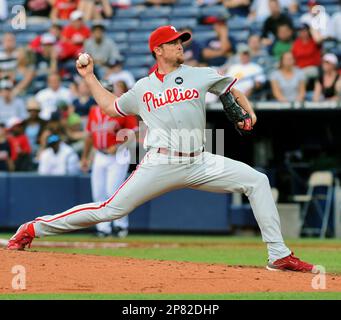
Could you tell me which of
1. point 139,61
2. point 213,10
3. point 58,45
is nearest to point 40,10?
point 58,45

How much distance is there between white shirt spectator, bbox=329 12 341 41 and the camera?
1638 centimetres

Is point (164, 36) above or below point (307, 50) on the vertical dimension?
below

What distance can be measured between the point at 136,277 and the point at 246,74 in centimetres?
861

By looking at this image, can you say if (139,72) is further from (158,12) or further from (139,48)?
(158,12)

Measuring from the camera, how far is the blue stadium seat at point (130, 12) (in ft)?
63.3

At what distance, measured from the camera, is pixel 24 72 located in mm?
18594

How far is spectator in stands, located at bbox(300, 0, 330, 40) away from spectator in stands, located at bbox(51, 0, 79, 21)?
4992 mm

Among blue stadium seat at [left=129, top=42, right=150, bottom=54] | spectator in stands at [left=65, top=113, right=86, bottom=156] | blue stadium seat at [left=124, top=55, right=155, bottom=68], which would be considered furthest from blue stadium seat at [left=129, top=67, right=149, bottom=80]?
spectator in stands at [left=65, top=113, right=86, bottom=156]

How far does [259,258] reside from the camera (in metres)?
10.4

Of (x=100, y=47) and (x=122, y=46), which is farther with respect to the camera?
(x=122, y=46)

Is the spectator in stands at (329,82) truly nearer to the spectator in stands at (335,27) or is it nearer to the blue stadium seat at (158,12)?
the spectator in stands at (335,27)

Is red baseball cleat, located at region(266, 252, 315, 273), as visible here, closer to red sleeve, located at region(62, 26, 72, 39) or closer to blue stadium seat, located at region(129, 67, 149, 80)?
blue stadium seat, located at region(129, 67, 149, 80)
